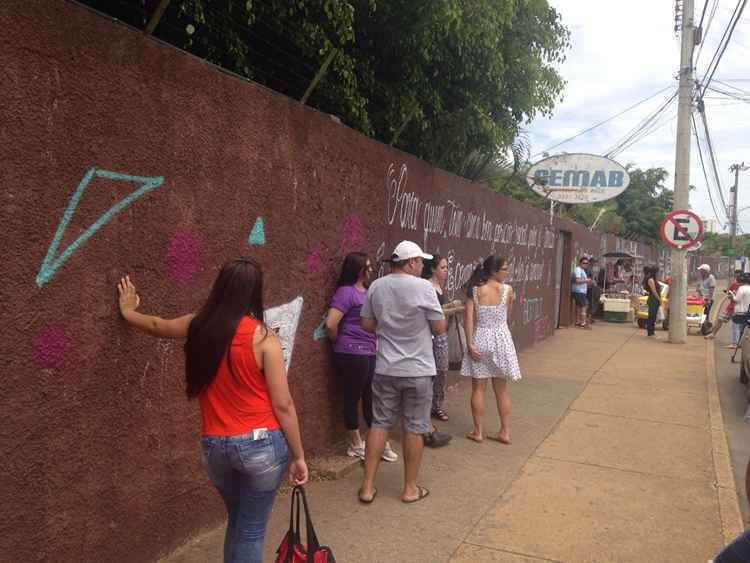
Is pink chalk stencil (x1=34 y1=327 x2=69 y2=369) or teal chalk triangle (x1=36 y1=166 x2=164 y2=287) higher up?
teal chalk triangle (x1=36 y1=166 x2=164 y2=287)

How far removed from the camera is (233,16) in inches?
200

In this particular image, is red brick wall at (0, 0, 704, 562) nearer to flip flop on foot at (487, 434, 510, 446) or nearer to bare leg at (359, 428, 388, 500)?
bare leg at (359, 428, 388, 500)

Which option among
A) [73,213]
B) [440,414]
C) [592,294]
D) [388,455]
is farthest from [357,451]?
[592,294]

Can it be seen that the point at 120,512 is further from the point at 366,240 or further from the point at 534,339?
the point at 534,339

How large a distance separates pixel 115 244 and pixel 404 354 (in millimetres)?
1980

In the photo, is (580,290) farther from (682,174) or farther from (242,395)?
(242,395)

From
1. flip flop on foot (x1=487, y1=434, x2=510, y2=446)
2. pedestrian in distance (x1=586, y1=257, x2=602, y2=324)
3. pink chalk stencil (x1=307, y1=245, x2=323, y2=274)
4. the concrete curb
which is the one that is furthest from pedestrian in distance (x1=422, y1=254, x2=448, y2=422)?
pedestrian in distance (x1=586, y1=257, x2=602, y2=324)

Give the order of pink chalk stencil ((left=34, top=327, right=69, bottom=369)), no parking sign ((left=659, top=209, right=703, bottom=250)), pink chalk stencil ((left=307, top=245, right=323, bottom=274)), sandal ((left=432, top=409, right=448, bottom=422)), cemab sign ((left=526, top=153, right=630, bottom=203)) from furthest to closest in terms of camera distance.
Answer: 1. cemab sign ((left=526, top=153, right=630, bottom=203))
2. no parking sign ((left=659, top=209, right=703, bottom=250))
3. sandal ((left=432, top=409, right=448, bottom=422))
4. pink chalk stencil ((left=307, top=245, right=323, bottom=274))
5. pink chalk stencil ((left=34, top=327, right=69, bottom=369))

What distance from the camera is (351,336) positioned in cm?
486

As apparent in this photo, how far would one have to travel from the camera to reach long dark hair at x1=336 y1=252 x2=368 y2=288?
193 inches

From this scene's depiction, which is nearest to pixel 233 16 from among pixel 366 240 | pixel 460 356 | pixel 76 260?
pixel 366 240

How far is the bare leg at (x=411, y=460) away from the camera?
4355 mm

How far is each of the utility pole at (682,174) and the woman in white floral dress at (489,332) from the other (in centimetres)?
898

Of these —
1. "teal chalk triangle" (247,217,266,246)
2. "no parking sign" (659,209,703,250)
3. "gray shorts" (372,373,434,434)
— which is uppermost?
"no parking sign" (659,209,703,250)
